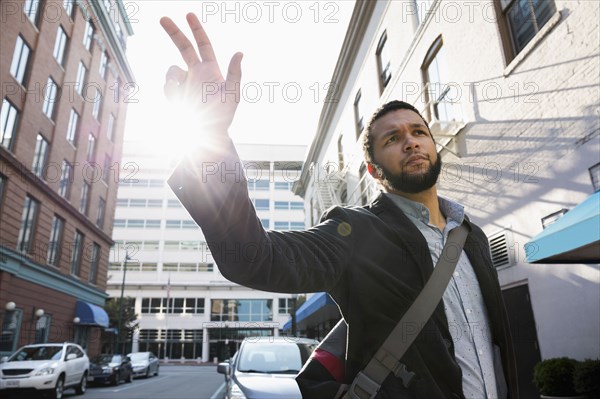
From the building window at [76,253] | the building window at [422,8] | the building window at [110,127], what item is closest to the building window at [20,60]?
the building window at [76,253]

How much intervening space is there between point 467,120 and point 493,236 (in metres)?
2.70

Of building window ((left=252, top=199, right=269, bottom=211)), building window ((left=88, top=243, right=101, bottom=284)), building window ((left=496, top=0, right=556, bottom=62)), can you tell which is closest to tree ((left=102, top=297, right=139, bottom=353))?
building window ((left=88, top=243, right=101, bottom=284))

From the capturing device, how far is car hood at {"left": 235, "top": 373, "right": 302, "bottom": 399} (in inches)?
219

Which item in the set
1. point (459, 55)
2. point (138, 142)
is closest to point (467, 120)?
point (459, 55)

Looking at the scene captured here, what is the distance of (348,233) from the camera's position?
1.54 m

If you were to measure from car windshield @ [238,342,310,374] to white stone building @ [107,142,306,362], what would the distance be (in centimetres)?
4276

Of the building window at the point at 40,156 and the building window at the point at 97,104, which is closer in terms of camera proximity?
the building window at the point at 40,156

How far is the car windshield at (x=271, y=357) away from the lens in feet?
22.9

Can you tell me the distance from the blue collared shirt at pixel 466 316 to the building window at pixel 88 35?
27856 mm

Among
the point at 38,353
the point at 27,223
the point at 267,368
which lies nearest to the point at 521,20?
the point at 267,368

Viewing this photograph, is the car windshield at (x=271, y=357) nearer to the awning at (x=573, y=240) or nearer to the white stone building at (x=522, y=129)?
the awning at (x=573, y=240)

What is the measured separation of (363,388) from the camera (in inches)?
53.7

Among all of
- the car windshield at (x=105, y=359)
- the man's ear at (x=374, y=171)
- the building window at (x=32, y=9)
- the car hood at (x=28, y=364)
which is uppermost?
the building window at (x=32, y=9)

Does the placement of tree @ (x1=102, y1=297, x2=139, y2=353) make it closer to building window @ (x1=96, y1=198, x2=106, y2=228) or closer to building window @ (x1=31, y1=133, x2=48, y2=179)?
building window @ (x1=96, y1=198, x2=106, y2=228)
